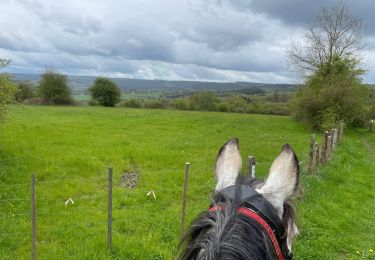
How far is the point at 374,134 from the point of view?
29.1 meters

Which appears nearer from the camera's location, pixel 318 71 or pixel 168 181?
pixel 168 181

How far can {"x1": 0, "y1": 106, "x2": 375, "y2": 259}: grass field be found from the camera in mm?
7223

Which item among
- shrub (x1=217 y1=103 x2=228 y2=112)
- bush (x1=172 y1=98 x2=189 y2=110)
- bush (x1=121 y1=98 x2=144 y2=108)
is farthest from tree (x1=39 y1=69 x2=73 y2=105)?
shrub (x1=217 y1=103 x2=228 y2=112)

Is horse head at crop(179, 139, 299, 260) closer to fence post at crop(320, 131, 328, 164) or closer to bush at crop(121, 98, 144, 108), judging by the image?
fence post at crop(320, 131, 328, 164)

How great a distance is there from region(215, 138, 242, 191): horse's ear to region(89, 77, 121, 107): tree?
168ft

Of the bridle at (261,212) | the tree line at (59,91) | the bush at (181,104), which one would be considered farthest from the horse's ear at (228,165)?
the bush at (181,104)

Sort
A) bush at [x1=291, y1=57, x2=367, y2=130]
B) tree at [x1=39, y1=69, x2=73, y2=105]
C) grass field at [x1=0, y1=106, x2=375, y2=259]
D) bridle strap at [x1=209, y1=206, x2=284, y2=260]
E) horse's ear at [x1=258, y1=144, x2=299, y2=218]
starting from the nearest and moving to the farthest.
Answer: bridle strap at [x1=209, y1=206, x2=284, y2=260], horse's ear at [x1=258, y1=144, x2=299, y2=218], grass field at [x1=0, y1=106, x2=375, y2=259], bush at [x1=291, y1=57, x2=367, y2=130], tree at [x1=39, y1=69, x2=73, y2=105]

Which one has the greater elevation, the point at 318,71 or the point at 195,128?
the point at 318,71

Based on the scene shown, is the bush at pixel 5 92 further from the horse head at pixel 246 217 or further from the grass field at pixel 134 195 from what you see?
the horse head at pixel 246 217

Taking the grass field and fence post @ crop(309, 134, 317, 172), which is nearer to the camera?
the grass field

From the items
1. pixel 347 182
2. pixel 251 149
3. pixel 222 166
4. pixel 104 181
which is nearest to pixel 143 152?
pixel 104 181

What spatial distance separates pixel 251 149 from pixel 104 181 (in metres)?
8.39

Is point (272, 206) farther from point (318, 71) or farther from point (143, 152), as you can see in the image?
point (318, 71)

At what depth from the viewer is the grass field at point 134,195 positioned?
23.7 feet
